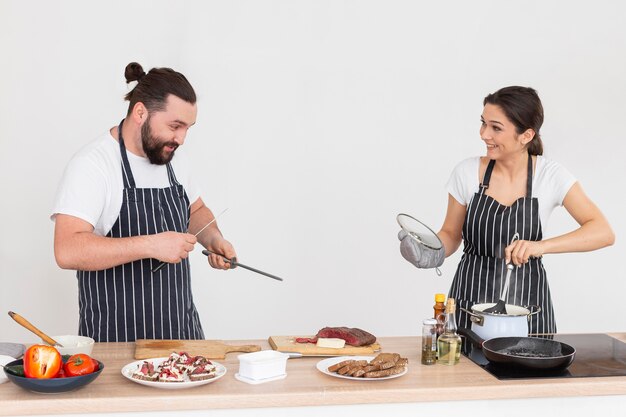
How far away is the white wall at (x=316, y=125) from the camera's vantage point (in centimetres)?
479

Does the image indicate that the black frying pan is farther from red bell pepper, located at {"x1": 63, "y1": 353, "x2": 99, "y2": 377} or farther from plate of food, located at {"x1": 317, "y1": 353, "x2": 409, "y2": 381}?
red bell pepper, located at {"x1": 63, "y1": 353, "x2": 99, "y2": 377}

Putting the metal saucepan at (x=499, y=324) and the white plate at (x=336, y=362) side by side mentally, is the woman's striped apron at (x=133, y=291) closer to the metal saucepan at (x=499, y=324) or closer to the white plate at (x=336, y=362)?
the white plate at (x=336, y=362)

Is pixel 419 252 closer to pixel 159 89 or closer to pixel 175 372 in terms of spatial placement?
pixel 175 372

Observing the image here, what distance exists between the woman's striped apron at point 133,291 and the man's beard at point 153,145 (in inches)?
3.8

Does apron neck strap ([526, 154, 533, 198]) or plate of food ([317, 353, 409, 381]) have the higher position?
apron neck strap ([526, 154, 533, 198])

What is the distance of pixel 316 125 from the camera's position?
→ 16.7 feet

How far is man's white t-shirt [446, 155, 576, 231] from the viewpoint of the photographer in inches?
145

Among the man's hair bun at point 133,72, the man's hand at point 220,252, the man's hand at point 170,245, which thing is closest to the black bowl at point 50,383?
the man's hand at point 170,245

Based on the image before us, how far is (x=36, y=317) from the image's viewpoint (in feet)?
16.1

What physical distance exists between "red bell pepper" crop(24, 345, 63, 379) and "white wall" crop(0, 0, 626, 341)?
2.72 m

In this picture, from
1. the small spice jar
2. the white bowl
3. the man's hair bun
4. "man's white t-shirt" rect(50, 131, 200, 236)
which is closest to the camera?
the white bowl

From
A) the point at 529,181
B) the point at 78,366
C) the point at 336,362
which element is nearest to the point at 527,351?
the point at 336,362

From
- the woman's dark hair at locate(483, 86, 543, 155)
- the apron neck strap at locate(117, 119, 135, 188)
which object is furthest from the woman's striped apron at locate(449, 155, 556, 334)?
the apron neck strap at locate(117, 119, 135, 188)

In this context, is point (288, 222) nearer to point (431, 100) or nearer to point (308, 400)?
point (431, 100)
